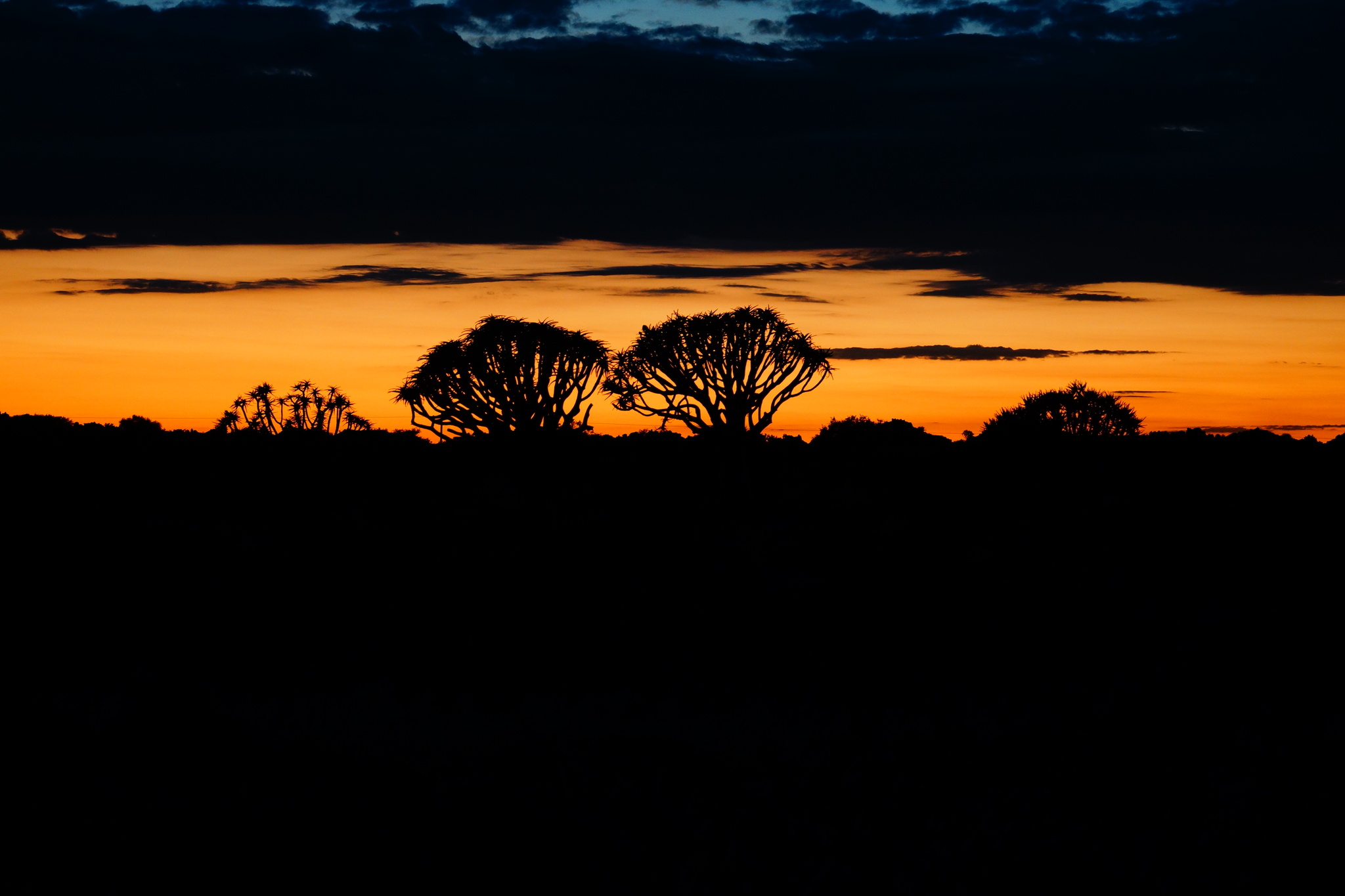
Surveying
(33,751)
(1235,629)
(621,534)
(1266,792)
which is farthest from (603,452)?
(1266,792)

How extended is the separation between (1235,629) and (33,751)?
1680 cm

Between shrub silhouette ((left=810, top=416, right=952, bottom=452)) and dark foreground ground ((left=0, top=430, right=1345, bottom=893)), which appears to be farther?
shrub silhouette ((left=810, top=416, right=952, bottom=452))

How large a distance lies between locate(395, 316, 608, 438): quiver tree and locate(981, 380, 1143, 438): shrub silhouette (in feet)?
40.0

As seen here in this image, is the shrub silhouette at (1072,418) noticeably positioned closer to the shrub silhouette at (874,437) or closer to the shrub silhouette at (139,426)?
the shrub silhouette at (874,437)

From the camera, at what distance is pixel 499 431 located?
1179 inches

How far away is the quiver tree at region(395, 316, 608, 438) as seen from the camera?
29391 mm

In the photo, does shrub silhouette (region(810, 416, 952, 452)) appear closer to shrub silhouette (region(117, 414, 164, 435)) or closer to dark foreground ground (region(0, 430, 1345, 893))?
dark foreground ground (region(0, 430, 1345, 893))

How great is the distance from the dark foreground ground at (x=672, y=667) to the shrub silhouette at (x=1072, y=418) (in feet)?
3.12

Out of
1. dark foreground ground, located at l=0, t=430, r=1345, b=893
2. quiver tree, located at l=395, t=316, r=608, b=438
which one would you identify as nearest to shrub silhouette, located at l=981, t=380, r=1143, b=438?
dark foreground ground, located at l=0, t=430, r=1345, b=893

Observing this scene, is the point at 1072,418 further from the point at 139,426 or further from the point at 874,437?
the point at 139,426

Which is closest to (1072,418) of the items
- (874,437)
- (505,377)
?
(874,437)

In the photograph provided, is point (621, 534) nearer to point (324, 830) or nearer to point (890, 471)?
point (890, 471)

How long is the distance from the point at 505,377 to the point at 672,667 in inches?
Answer: 592

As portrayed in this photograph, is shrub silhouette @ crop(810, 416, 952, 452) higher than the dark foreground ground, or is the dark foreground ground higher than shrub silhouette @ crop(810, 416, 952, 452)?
shrub silhouette @ crop(810, 416, 952, 452)
